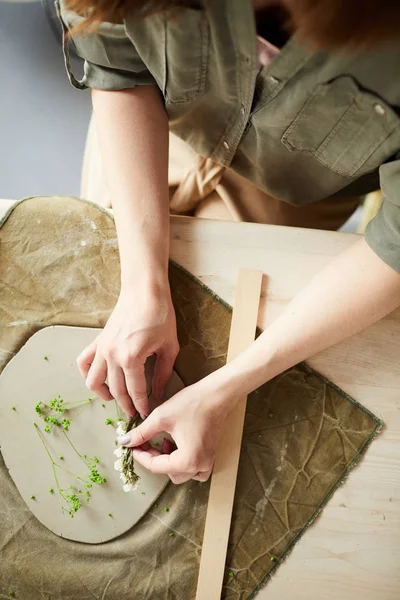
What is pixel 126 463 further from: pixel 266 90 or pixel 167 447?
pixel 266 90

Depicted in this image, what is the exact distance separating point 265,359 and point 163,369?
0.62ft

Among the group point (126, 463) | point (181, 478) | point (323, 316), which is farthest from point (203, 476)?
point (323, 316)

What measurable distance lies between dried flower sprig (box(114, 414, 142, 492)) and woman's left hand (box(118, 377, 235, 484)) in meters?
0.03

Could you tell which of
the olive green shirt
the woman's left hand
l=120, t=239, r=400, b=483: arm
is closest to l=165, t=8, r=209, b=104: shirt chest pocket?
the olive green shirt

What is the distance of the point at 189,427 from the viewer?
91 centimetres

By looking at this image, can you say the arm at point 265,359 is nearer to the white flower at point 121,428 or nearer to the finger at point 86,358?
the white flower at point 121,428

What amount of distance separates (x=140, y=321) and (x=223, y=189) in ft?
1.25

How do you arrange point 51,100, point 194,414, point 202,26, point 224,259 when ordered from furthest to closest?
point 51,100 → point 224,259 → point 194,414 → point 202,26

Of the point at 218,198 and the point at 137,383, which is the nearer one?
the point at 137,383

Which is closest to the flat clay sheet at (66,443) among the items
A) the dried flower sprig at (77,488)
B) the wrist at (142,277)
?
the dried flower sprig at (77,488)

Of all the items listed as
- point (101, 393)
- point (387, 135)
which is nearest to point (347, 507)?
point (101, 393)

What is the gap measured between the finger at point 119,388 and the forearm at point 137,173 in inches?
5.9

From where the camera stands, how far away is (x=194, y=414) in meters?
0.91

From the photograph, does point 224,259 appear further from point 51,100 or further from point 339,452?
point 51,100
